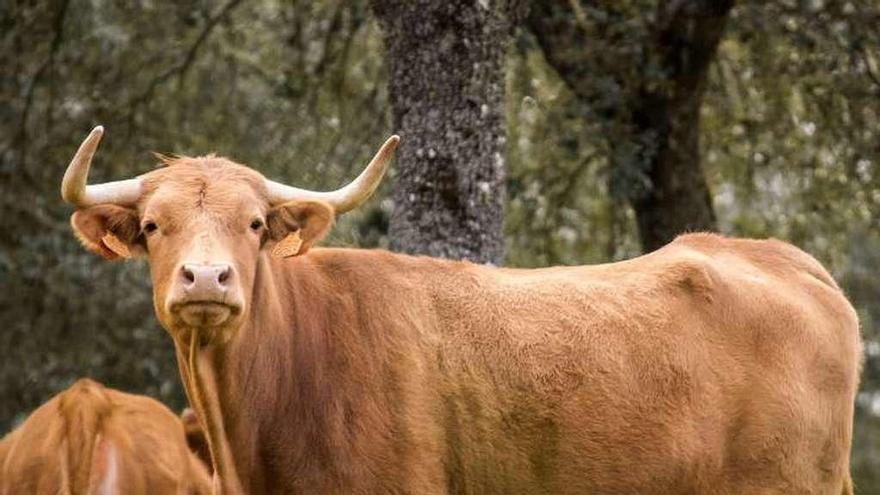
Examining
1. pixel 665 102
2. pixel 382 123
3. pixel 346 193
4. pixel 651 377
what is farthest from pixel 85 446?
pixel 382 123

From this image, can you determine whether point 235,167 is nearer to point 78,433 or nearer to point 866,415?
point 78,433

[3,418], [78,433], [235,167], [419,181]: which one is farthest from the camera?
[3,418]

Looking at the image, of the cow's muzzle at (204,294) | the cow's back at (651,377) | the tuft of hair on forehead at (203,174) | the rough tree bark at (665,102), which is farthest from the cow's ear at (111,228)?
the rough tree bark at (665,102)

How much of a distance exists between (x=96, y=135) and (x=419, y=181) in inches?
119

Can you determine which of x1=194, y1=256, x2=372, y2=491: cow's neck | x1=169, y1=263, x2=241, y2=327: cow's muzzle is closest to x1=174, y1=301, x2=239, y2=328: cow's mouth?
x1=169, y1=263, x2=241, y2=327: cow's muzzle

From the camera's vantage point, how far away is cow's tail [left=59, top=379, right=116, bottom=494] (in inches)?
326

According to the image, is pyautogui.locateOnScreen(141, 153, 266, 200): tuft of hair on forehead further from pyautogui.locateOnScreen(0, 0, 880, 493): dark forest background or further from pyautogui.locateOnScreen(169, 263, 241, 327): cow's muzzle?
pyautogui.locateOnScreen(0, 0, 880, 493): dark forest background

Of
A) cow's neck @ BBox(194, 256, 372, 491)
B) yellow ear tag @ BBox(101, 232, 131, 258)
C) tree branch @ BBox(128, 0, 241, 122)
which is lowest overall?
cow's neck @ BBox(194, 256, 372, 491)

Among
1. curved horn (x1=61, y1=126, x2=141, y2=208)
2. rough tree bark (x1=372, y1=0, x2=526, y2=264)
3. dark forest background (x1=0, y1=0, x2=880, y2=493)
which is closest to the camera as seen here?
curved horn (x1=61, y1=126, x2=141, y2=208)

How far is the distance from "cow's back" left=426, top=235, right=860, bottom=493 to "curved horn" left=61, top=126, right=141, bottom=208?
1409 millimetres

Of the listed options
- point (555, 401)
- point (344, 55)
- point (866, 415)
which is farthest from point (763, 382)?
point (866, 415)

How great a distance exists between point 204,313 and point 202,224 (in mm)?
415

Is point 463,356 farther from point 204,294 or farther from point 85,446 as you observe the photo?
point 85,446

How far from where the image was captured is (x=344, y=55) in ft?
45.0
